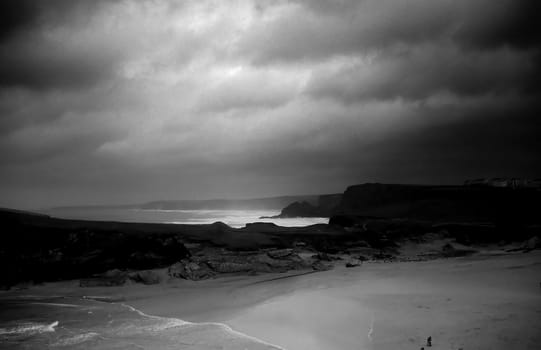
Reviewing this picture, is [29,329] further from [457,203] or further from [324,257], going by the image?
[457,203]

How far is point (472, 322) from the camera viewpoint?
293 inches

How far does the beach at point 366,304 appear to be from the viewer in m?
7.07

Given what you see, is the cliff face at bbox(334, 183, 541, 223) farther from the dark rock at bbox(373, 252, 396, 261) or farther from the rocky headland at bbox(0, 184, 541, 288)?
the dark rock at bbox(373, 252, 396, 261)

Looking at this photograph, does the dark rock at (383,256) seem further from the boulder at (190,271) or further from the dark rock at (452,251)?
the boulder at (190,271)

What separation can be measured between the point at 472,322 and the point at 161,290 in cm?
1233

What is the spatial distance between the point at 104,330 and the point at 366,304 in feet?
26.2

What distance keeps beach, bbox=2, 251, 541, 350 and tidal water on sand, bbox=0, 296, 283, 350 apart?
303 millimetres

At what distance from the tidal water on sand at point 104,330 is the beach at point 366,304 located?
0.30 metres

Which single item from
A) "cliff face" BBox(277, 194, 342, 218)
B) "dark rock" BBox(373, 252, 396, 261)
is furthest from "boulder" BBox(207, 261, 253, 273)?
"cliff face" BBox(277, 194, 342, 218)

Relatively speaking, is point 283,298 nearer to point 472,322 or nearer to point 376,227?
point 472,322

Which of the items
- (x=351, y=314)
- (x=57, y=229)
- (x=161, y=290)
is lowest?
(x=161, y=290)

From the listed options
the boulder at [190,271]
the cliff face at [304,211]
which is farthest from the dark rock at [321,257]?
the cliff face at [304,211]

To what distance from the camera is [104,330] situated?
29.4 ft

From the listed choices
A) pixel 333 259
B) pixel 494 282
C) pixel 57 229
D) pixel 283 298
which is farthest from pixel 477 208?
pixel 57 229
